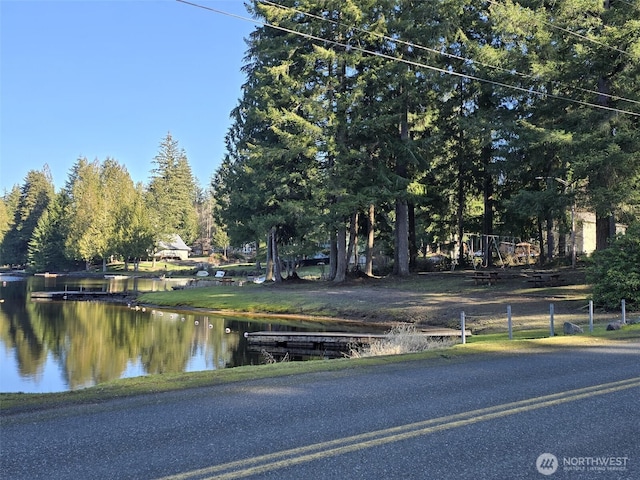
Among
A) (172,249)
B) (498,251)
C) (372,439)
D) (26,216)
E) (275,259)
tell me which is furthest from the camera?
(26,216)

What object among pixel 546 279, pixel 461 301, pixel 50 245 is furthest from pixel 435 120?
pixel 50 245

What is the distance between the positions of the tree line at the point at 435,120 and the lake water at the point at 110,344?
9113 mm

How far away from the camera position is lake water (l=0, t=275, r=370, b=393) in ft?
54.4

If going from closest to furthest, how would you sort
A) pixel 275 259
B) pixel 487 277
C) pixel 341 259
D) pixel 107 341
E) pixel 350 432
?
Answer: pixel 350 432 < pixel 107 341 < pixel 487 277 < pixel 341 259 < pixel 275 259

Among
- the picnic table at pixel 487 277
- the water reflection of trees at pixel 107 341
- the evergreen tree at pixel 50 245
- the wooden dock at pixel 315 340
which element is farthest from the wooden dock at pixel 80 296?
the evergreen tree at pixel 50 245

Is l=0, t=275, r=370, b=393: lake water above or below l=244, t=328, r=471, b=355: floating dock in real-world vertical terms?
below

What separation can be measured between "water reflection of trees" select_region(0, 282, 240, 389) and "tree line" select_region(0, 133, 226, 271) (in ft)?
152

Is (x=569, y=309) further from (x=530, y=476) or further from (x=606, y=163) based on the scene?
(x=530, y=476)

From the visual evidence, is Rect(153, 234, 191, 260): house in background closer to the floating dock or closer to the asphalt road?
the floating dock

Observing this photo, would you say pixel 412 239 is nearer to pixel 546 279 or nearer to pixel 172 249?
pixel 546 279

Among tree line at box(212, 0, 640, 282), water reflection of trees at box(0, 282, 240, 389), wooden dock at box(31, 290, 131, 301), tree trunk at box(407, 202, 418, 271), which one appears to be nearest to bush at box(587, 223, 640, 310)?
tree line at box(212, 0, 640, 282)

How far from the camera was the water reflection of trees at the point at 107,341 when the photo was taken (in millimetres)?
17609

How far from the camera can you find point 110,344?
22078mm

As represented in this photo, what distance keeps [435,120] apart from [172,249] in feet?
220
